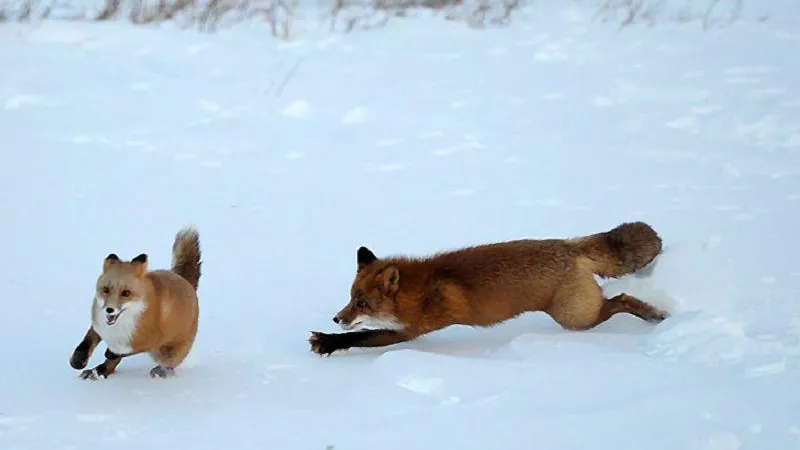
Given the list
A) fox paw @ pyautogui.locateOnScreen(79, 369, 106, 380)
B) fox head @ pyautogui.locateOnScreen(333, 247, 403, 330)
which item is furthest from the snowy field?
fox head @ pyautogui.locateOnScreen(333, 247, 403, 330)

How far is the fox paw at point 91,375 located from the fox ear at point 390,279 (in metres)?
1.69

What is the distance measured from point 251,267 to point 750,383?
3.39 meters

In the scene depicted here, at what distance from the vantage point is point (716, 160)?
9500mm

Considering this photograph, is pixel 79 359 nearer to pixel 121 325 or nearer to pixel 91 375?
pixel 91 375

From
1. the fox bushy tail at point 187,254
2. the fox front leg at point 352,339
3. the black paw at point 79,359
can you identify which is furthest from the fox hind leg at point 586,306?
the black paw at point 79,359

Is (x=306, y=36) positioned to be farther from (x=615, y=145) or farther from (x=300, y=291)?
(x=300, y=291)

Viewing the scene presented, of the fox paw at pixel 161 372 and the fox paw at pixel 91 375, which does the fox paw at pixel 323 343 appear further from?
the fox paw at pixel 91 375

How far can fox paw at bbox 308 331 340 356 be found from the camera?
20.2 feet

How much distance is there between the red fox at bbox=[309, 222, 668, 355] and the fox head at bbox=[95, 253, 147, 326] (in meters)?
1.18

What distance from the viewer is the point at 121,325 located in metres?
5.41

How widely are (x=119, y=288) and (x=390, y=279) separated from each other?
1.69 metres

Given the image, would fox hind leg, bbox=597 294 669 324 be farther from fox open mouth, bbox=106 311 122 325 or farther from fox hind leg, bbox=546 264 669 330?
fox open mouth, bbox=106 311 122 325

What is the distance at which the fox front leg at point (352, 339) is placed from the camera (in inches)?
243

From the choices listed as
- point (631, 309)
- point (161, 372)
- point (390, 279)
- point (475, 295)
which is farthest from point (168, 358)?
point (631, 309)
